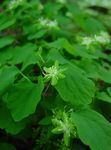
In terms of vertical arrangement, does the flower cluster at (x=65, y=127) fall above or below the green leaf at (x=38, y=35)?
above

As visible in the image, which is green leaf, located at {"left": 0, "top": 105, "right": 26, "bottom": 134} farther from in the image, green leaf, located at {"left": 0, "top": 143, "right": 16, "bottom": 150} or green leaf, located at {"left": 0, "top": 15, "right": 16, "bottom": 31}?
green leaf, located at {"left": 0, "top": 15, "right": 16, "bottom": 31}

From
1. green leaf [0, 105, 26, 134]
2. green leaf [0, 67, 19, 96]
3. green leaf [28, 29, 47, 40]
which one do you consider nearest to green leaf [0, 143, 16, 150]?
green leaf [0, 105, 26, 134]

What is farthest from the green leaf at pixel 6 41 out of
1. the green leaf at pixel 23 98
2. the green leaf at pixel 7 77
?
the green leaf at pixel 23 98

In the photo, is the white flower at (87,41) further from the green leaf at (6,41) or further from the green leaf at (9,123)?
the green leaf at (9,123)

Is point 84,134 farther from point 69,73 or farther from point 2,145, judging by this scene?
point 2,145

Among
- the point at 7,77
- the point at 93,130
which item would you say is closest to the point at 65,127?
the point at 93,130

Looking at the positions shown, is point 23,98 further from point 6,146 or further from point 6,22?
point 6,22
